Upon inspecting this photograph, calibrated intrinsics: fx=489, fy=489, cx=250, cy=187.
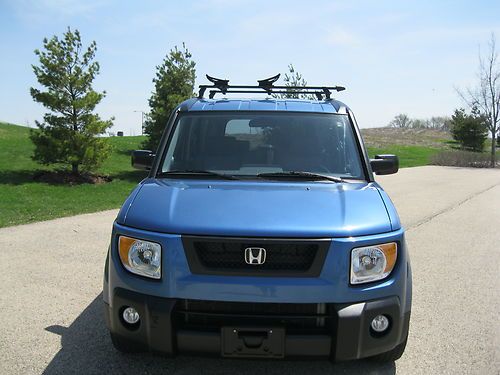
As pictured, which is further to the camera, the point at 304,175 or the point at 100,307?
the point at 100,307

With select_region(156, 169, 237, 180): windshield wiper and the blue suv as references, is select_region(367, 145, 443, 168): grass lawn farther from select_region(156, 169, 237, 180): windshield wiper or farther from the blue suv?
the blue suv

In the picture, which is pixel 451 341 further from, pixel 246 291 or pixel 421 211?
pixel 421 211

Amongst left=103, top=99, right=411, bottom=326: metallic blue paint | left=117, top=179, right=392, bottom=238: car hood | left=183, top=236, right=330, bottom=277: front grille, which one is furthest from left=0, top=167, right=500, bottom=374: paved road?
left=117, top=179, right=392, bottom=238: car hood

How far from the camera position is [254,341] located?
2773 mm

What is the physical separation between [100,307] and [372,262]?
282 cm

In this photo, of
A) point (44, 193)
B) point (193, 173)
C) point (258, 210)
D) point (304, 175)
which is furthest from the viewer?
point (44, 193)

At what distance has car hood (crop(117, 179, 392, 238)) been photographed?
2.87 m

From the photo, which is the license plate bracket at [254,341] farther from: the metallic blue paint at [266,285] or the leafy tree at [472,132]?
the leafy tree at [472,132]

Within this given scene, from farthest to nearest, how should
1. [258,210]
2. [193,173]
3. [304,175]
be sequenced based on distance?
[193,173], [304,175], [258,210]

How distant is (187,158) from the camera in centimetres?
408

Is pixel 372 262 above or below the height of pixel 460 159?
above

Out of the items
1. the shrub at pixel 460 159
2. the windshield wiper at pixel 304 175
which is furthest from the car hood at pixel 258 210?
the shrub at pixel 460 159

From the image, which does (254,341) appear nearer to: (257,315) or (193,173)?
(257,315)

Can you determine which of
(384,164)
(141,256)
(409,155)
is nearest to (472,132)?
(409,155)
